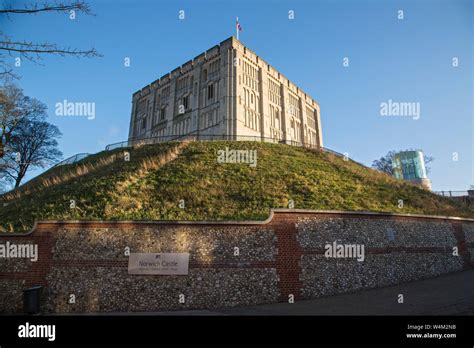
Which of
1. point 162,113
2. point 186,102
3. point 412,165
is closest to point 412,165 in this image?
point 412,165

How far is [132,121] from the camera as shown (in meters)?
78.9

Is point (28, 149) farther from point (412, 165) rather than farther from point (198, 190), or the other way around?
point (412, 165)

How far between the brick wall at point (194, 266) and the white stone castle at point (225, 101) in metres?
34.7

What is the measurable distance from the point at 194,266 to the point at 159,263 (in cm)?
165

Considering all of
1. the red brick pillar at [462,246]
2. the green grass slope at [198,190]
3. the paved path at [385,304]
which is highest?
the green grass slope at [198,190]

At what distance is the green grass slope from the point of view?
18.7 meters

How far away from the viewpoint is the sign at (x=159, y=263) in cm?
1406

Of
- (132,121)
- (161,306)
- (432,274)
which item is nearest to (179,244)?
(161,306)

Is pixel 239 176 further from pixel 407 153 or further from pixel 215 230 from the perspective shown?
pixel 407 153

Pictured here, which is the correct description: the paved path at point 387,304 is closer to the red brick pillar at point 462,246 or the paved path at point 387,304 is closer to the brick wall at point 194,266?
the brick wall at point 194,266

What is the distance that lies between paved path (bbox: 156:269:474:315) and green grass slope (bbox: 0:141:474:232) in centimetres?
552

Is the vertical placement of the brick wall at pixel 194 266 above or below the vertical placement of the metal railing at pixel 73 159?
below

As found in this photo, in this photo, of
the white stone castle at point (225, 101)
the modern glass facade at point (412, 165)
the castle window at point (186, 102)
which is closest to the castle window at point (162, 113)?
the white stone castle at point (225, 101)
